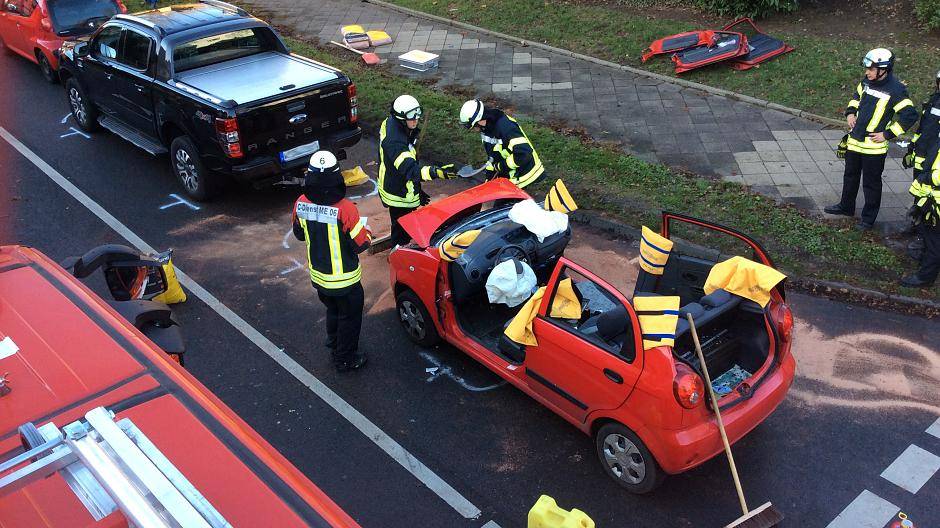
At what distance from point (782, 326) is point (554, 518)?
87.2 inches

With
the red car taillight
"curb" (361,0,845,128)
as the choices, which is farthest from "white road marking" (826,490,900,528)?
"curb" (361,0,845,128)

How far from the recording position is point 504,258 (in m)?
5.87

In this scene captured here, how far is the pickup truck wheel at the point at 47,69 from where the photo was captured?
41.1 ft

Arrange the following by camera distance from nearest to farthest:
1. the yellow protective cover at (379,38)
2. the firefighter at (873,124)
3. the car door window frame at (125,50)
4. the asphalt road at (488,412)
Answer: the asphalt road at (488,412), the firefighter at (873,124), the car door window frame at (125,50), the yellow protective cover at (379,38)

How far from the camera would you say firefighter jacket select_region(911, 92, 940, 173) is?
6.83 meters

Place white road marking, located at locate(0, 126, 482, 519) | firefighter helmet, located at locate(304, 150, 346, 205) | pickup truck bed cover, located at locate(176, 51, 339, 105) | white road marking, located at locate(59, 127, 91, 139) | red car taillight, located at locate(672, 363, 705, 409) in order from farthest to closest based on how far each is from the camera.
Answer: white road marking, located at locate(59, 127, 91, 139) < pickup truck bed cover, located at locate(176, 51, 339, 105) < firefighter helmet, located at locate(304, 150, 346, 205) < white road marking, located at locate(0, 126, 482, 519) < red car taillight, located at locate(672, 363, 705, 409)

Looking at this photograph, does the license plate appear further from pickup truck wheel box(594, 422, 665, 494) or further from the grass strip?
the grass strip

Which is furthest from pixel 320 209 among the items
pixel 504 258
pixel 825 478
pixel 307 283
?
pixel 825 478

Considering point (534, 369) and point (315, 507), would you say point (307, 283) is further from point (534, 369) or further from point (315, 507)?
point (315, 507)

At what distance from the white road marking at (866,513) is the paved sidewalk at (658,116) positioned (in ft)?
13.0

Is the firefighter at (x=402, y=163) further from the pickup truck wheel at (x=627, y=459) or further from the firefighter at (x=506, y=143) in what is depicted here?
the pickup truck wheel at (x=627, y=459)

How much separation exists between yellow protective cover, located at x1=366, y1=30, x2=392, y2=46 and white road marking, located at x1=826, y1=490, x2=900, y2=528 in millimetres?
11015

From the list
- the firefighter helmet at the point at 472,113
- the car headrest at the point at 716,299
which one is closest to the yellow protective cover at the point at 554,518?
the car headrest at the point at 716,299

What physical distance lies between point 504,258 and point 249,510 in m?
3.37
